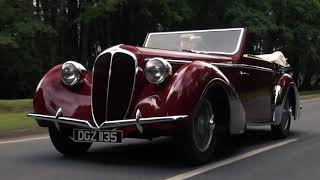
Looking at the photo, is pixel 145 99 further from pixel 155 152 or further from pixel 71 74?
pixel 155 152

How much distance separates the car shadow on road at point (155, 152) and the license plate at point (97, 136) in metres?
0.51

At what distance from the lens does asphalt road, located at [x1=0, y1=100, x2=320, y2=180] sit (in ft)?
25.8

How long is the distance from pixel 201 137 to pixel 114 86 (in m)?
1.31

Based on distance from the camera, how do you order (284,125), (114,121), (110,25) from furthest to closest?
(110,25)
(284,125)
(114,121)

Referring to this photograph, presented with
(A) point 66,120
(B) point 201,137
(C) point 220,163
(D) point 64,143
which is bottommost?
(C) point 220,163

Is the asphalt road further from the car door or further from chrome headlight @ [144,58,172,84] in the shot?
chrome headlight @ [144,58,172,84]

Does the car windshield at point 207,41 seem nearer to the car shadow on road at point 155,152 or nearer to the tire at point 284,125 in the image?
the car shadow on road at point 155,152

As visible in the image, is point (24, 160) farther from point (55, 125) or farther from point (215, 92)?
point (215, 92)

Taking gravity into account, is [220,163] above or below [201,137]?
below

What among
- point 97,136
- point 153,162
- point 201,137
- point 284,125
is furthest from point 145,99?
point 284,125

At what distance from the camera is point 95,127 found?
27.0 ft

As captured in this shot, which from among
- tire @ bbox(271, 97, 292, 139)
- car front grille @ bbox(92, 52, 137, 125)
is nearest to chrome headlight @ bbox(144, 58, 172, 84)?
car front grille @ bbox(92, 52, 137, 125)

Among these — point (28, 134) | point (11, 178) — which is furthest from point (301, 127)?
point (11, 178)

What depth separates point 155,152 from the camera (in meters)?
9.93
